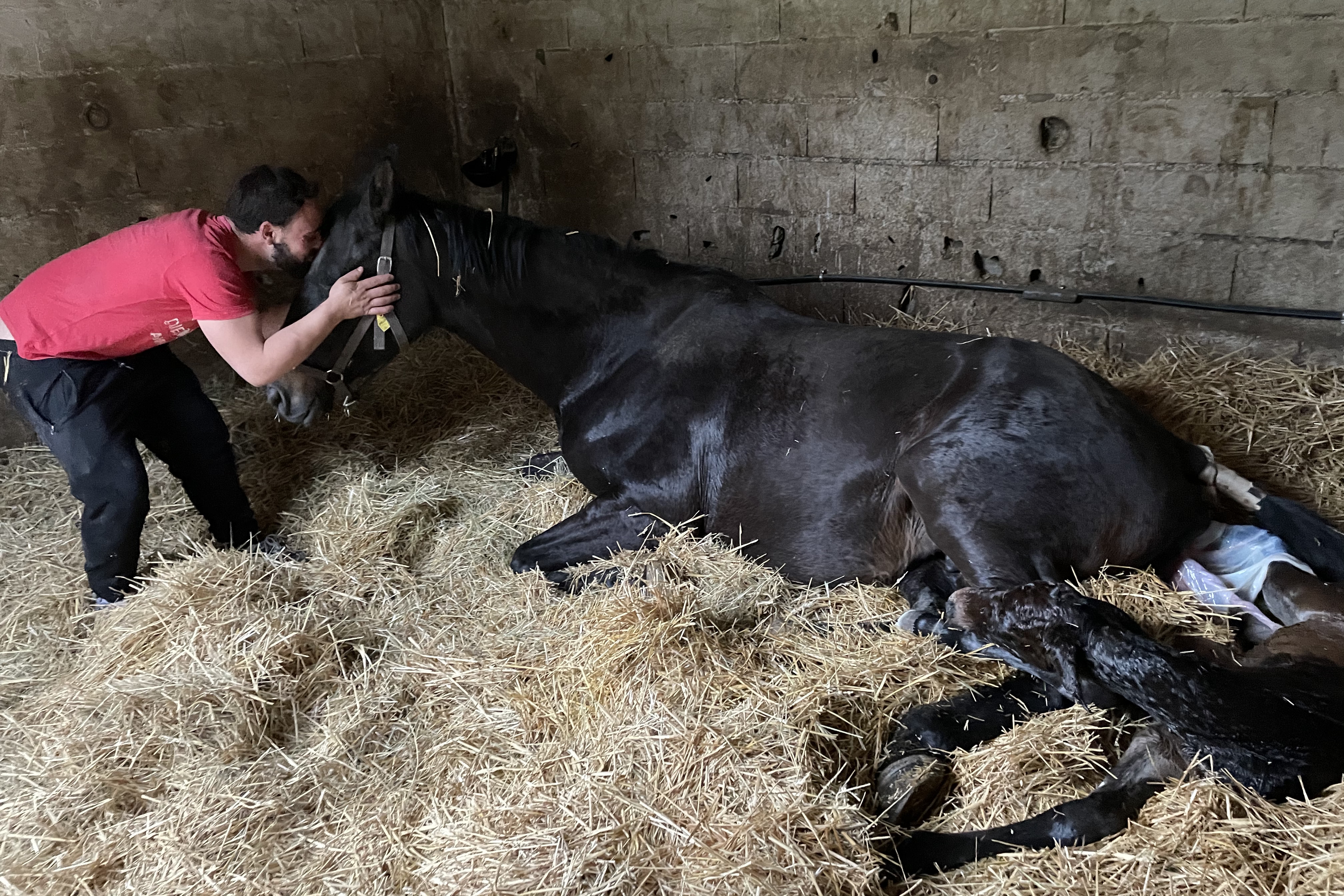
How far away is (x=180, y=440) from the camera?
10.8ft

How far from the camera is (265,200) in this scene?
2.85 meters

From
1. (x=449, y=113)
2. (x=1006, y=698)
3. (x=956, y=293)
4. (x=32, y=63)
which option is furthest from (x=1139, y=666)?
(x=449, y=113)

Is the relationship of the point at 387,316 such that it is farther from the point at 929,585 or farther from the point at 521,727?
the point at 929,585

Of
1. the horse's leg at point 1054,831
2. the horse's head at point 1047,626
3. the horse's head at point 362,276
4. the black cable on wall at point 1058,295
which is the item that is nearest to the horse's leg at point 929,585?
the horse's head at point 1047,626

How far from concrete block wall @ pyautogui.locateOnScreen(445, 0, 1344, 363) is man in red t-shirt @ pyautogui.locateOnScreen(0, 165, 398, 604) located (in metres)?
2.34

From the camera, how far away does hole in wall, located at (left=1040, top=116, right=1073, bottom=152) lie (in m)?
3.75

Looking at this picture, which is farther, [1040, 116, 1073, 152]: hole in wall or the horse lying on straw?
[1040, 116, 1073, 152]: hole in wall

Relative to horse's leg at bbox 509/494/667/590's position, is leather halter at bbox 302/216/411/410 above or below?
above

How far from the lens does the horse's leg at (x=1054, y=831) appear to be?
6.15 feet

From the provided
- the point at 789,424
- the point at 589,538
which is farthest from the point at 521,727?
the point at 789,424

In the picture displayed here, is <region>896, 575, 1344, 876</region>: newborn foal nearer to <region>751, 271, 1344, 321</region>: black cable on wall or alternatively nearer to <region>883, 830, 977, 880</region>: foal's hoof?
<region>883, 830, 977, 880</region>: foal's hoof

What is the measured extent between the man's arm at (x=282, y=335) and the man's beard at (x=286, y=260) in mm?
191

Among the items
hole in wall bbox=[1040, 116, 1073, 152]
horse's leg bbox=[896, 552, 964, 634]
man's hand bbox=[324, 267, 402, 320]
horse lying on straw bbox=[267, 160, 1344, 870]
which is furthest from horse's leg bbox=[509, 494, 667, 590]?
hole in wall bbox=[1040, 116, 1073, 152]

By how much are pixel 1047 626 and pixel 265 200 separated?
2.72m
